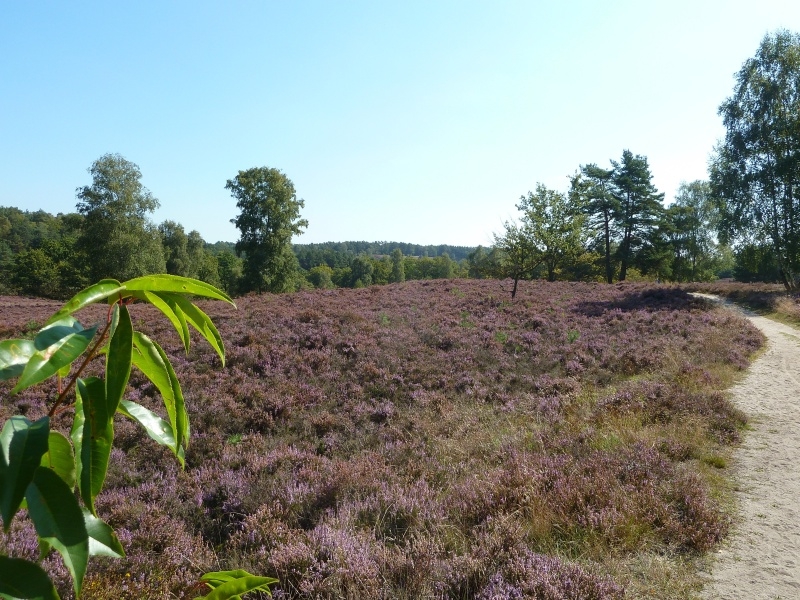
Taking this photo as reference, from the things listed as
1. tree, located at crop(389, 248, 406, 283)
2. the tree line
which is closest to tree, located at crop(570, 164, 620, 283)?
the tree line

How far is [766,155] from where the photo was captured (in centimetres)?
2405

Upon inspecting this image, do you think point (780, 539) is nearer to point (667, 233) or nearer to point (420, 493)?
point (420, 493)

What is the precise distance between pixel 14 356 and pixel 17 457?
0.20 metres

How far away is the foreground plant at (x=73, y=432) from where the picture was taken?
0.66 meters

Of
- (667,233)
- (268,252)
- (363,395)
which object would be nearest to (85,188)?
(268,252)

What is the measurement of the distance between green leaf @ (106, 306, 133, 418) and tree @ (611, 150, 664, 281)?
159ft

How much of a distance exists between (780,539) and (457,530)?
9.34 ft

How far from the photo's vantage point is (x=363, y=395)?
10344mm

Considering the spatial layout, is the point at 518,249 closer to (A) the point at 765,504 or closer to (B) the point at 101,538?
(A) the point at 765,504

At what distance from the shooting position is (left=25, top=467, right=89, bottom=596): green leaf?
0.68 metres

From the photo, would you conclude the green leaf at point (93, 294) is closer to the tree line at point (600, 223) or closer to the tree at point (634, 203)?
the tree line at point (600, 223)

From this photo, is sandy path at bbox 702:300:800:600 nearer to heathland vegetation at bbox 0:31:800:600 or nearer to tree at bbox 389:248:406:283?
heathland vegetation at bbox 0:31:800:600

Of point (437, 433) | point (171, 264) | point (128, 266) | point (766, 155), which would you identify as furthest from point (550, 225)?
point (171, 264)

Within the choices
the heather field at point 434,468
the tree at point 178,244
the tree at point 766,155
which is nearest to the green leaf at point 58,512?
the heather field at point 434,468
